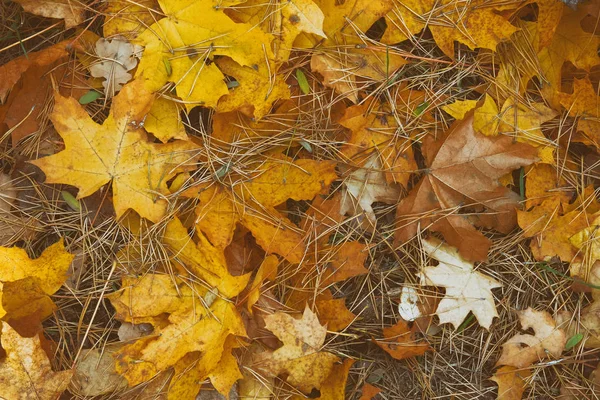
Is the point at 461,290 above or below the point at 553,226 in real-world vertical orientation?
below

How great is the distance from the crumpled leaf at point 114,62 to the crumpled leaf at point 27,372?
888 millimetres

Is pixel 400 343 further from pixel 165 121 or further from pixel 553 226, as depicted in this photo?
pixel 165 121

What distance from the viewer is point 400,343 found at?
2041 millimetres

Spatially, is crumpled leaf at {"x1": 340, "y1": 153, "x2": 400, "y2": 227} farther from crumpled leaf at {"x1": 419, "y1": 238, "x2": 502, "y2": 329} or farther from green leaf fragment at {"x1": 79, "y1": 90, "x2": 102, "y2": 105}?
green leaf fragment at {"x1": 79, "y1": 90, "x2": 102, "y2": 105}

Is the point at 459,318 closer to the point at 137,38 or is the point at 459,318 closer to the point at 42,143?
the point at 137,38

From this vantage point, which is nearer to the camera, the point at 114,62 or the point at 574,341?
the point at 114,62

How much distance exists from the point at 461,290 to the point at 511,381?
391 mm

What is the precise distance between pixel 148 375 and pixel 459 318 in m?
1.13

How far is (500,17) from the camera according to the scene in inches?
79.5

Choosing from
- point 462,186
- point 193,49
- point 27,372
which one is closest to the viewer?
point 27,372

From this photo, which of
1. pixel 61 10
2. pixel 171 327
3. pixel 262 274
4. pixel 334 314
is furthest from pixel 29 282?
pixel 334 314

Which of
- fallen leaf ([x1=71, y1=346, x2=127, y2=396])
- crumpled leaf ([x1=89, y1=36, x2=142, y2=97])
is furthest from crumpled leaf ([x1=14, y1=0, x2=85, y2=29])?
fallen leaf ([x1=71, y1=346, x2=127, y2=396])

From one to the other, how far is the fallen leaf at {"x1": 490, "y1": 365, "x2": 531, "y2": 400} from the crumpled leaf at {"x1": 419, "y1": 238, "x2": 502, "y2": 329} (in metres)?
0.19

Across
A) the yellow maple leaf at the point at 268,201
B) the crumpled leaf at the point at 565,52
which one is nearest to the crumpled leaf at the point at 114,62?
the yellow maple leaf at the point at 268,201
